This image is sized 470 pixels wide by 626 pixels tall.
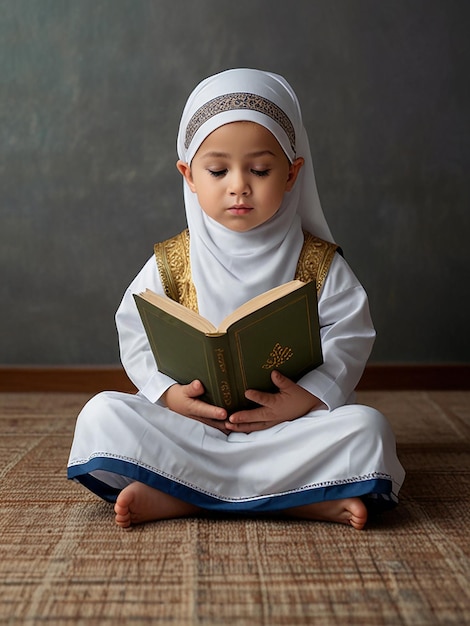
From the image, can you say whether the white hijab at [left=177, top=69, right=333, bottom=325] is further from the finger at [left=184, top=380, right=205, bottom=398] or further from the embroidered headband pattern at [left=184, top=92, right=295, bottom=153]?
the finger at [left=184, top=380, right=205, bottom=398]

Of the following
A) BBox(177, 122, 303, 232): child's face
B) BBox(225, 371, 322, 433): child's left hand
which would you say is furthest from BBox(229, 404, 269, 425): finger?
BBox(177, 122, 303, 232): child's face

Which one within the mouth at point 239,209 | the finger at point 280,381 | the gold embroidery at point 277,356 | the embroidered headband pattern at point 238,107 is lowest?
the finger at point 280,381

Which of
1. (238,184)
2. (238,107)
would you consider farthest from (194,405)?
(238,107)

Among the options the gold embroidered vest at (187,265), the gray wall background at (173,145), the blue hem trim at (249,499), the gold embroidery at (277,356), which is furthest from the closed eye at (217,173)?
the gray wall background at (173,145)

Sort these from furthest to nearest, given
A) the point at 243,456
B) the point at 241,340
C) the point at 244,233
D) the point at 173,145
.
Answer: the point at 173,145 → the point at 244,233 → the point at 243,456 → the point at 241,340

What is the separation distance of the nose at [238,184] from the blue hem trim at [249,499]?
59 centimetres

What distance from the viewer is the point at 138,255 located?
3.09m

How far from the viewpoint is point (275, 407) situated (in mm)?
1660

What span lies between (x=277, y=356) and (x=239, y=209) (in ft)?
1.10

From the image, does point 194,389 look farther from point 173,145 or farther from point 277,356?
point 173,145

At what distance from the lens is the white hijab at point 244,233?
5.78 ft

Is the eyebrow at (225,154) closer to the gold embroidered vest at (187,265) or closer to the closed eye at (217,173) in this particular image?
the closed eye at (217,173)

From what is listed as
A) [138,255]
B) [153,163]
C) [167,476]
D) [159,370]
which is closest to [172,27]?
[153,163]

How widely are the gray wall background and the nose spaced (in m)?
1.38
